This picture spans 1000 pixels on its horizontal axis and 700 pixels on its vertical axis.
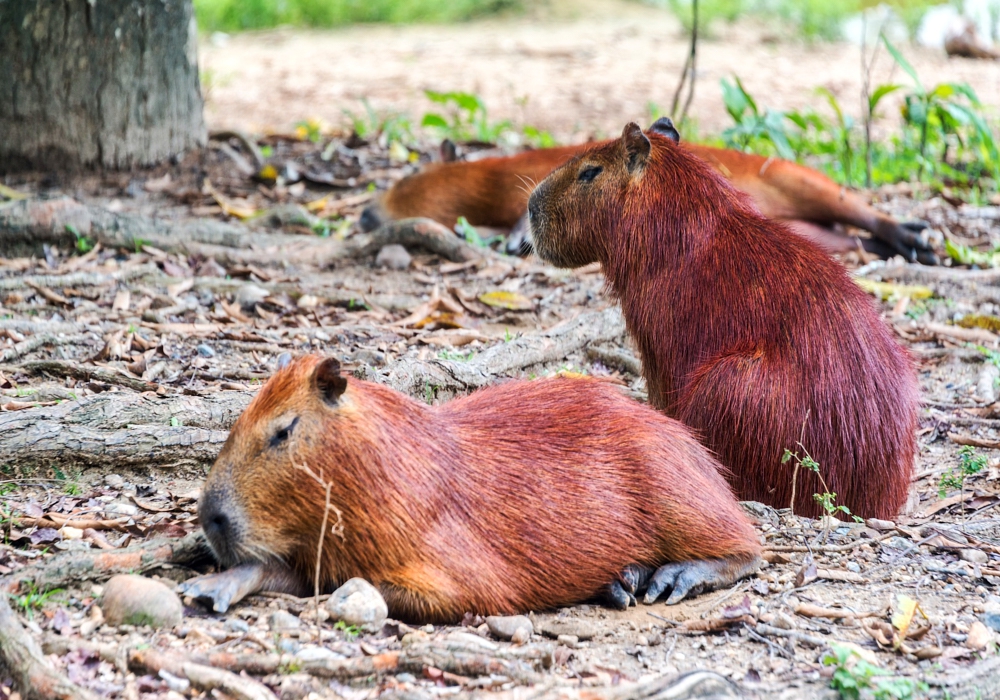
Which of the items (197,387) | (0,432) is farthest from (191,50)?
(0,432)

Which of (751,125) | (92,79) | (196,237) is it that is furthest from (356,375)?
(751,125)

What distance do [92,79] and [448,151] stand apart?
2.68 metres

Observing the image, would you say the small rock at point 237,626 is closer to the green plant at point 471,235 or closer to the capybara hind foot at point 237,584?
the capybara hind foot at point 237,584

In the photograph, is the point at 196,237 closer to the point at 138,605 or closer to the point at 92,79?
the point at 92,79

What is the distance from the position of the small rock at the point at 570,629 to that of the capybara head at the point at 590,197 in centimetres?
189

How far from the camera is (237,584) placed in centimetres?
293

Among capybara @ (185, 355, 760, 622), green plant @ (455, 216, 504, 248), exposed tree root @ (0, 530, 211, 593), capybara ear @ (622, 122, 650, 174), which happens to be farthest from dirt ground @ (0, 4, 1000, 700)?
capybara ear @ (622, 122, 650, 174)

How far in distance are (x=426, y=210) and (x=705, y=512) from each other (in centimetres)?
482

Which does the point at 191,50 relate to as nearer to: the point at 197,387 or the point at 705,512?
the point at 197,387

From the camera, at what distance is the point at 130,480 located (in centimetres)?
369

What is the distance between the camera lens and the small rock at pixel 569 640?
2.99 meters

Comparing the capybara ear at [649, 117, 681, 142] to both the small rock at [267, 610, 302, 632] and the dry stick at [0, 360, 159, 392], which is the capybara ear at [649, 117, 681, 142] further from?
the small rock at [267, 610, 302, 632]

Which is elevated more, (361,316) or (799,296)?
(799,296)

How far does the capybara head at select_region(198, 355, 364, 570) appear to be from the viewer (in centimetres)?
297
